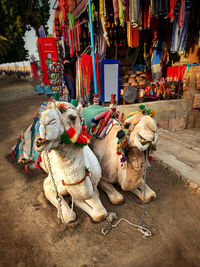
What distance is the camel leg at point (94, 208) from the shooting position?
2.32 m

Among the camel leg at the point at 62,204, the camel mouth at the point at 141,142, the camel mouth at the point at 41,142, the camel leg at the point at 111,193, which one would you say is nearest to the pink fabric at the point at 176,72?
the camel leg at the point at 111,193

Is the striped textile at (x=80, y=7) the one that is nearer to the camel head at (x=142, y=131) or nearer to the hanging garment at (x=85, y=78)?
the hanging garment at (x=85, y=78)

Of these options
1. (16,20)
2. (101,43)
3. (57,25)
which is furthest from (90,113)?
(16,20)

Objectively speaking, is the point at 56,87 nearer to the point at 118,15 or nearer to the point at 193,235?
the point at 118,15

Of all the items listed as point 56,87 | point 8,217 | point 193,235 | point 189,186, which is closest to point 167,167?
point 189,186

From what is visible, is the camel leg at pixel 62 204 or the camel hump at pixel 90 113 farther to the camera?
the camel hump at pixel 90 113

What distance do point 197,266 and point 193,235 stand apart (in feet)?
1.35

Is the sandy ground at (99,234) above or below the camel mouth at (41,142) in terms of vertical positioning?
below

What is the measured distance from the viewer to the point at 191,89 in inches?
289

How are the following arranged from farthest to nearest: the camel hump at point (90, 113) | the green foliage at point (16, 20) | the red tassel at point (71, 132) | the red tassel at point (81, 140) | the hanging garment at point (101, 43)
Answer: the green foliage at point (16, 20) < the hanging garment at point (101, 43) < the camel hump at point (90, 113) < the red tassel at point (81, 140) < the red tassel at point (71, 132)

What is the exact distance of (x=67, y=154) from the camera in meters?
1.74

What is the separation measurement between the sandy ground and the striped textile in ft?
20.1

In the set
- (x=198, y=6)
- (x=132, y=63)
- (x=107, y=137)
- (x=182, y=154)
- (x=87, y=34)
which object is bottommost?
(x=182, y=154)

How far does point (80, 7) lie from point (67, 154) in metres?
6.77
